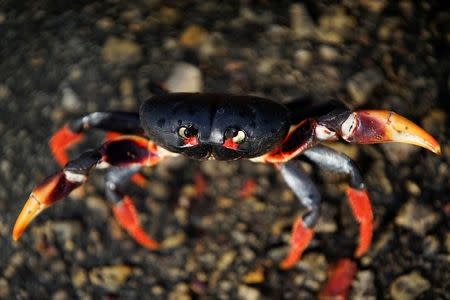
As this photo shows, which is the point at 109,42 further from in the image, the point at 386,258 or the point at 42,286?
the point at 386,258

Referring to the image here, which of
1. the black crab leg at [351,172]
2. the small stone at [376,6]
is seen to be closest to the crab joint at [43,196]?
the black crab leg at [351,172]

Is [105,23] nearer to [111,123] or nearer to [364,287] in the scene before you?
[111,123]

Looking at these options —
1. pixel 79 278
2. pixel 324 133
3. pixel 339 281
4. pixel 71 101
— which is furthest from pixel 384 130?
pixel 71 101

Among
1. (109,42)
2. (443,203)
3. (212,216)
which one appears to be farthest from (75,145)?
(443,203)

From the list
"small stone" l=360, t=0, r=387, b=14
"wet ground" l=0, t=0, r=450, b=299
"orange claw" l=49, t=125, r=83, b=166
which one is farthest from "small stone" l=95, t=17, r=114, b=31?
"small stone" l=360, t=0, r=387, b=14

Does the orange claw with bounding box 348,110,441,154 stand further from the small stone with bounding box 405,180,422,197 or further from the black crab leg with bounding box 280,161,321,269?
the small stone with bounding box 405,180,422,197

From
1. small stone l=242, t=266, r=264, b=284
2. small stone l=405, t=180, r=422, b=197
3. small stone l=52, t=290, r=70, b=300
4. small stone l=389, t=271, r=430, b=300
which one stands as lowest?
small stone l=389, t=271, r=430, b=300
